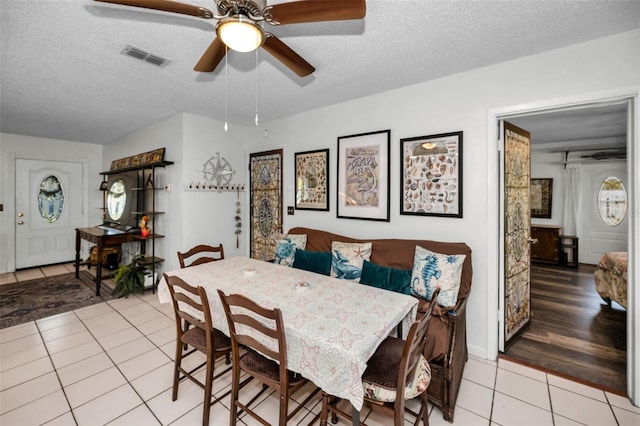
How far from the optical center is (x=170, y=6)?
130 centimetres

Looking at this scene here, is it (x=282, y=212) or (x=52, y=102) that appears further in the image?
(x=282, y=212)

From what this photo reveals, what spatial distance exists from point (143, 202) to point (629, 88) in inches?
219

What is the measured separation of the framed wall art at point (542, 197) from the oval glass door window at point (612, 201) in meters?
0.79

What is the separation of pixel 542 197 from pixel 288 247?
605cm

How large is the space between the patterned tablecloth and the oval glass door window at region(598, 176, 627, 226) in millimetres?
6139

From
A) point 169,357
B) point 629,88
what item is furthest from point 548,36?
point 169,357

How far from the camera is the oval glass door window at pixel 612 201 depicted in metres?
5.40

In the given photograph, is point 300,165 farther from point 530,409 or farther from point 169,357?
point 530,409

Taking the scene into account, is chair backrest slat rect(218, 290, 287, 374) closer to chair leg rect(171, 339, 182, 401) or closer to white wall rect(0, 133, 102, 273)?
chair leg rect(171, 339, 182, 401)

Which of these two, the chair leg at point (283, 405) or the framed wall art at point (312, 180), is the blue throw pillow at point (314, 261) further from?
the chair leg at point (283, 405)

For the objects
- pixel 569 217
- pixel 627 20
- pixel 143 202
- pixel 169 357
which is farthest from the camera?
pixel 569 217

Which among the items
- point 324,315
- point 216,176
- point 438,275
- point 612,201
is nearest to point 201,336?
point 324,315

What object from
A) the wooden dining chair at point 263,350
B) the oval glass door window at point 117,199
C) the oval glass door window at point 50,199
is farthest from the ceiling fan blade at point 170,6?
the oval glass door window at point 50,199

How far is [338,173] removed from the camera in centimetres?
339
